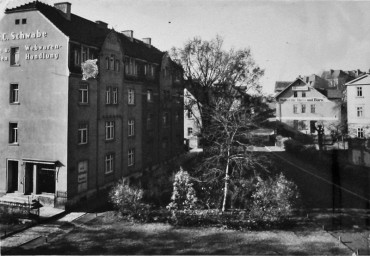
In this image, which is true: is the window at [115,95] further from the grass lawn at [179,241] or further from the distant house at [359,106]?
the distant house at [359,106]

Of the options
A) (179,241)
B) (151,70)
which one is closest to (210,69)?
(151,70)

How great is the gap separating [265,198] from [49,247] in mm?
12014

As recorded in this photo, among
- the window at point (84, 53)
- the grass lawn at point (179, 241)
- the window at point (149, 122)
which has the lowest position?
the grass lawn at point (179, 241)

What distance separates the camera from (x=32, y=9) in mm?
21828

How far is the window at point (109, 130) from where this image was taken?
26.3 meters

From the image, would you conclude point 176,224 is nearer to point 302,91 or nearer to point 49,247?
point 49,247

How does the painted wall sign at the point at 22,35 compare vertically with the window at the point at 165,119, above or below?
above

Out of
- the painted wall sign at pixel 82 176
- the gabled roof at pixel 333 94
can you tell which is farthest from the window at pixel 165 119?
the gabled roof at pixel 333 94

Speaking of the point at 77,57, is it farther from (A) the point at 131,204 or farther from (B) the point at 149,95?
(B) the point at 149,95

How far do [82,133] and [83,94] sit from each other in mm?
2938

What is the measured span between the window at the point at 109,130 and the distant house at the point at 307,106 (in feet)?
135

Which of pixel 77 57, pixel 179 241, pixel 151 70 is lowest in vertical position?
pixel 179 241

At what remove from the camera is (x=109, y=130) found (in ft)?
88.0

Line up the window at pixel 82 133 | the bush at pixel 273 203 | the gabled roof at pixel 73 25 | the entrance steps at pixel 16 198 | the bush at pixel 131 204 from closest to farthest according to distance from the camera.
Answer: the bush at pixel 273 203 < the bush at pixel 131 204 < the entrance steps at pixel 16 198 < the gabled roof at pixel 73 25 < the window at pixel 82 133
